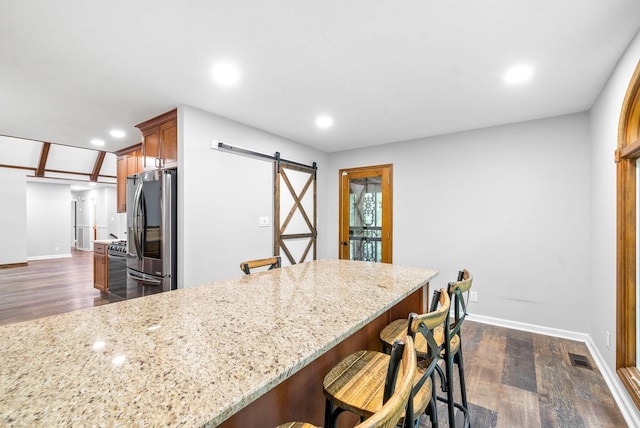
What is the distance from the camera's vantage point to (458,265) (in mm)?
3844

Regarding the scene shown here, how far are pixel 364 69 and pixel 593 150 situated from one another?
8.29ft

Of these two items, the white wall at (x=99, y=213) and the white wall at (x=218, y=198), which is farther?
the white wall at (x=99, y=213)

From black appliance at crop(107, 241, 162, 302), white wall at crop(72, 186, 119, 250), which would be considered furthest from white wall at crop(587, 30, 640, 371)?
white wall at crop(72, 186, 119, 250)

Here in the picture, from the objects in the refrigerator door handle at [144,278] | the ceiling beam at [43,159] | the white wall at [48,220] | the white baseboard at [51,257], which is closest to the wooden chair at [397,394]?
the refrigerator door handle at [144,278]

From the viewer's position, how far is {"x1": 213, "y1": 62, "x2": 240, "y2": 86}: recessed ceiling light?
225 cm

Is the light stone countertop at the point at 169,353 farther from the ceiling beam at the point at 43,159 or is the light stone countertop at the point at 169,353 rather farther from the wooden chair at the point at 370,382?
the ceiling beam at the point at 43,159

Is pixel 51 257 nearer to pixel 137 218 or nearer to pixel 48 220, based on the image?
pixel 48 220

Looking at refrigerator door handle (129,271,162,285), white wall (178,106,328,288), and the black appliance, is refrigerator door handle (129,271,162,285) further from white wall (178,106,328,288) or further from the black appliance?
the black appliance

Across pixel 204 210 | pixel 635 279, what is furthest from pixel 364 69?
pixel 635 279

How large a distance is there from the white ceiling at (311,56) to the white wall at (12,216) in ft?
18.0

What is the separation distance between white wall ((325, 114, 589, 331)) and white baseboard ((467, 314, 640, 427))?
0.22 feet

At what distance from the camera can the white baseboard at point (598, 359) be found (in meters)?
1.88

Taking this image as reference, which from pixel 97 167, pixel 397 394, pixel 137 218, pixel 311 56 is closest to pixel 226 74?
pixel 311 56

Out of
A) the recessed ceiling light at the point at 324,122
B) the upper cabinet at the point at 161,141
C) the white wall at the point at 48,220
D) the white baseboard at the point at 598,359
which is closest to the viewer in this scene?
the white baseboard at the point at 598,359
